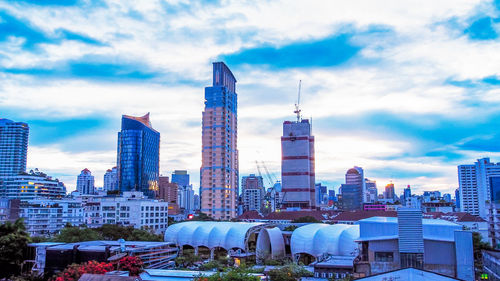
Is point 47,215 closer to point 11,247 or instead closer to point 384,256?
point 11,247

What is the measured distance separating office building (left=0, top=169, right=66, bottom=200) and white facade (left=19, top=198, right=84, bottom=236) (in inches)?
1396

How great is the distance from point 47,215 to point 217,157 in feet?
155

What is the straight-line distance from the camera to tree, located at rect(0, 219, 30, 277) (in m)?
39.1

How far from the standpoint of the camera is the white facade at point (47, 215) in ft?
316

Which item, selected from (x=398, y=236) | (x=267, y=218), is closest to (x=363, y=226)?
(x=398, y=236)

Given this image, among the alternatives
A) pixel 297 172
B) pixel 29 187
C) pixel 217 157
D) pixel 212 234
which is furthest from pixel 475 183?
pixel 29 187

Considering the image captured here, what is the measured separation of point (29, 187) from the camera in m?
141

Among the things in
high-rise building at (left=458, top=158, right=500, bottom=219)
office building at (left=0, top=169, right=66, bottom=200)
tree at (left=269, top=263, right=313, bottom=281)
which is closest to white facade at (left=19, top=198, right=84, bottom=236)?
office building at (left=0, top=169, right=66, bottom=200)

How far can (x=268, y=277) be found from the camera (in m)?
35.3

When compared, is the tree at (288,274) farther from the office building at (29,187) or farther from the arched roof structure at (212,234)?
the office building at (29,187)

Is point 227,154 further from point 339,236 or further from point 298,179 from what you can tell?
point 339,236

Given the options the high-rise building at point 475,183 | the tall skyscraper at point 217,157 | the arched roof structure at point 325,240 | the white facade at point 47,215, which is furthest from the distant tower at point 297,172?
the high-rise building at point 475,183

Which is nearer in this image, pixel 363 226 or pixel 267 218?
pixel 363 226

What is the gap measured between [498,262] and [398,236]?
8180 mm
